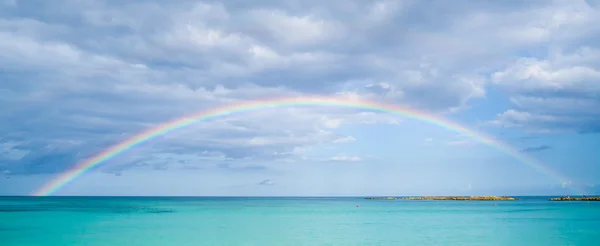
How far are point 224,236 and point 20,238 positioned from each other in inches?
599

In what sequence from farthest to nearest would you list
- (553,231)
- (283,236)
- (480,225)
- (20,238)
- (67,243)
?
(480,225) < (553,231) < (283,236) < (20,238) < (67,243)

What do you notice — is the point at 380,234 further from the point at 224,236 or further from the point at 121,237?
the point at 121,237

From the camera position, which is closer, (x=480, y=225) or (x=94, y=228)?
(x=94, y=228)

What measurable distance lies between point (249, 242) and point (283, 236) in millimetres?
5062

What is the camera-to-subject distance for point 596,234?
4197 cm

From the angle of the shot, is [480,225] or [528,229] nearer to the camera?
[528,229]

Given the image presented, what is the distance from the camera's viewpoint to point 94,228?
155 ft

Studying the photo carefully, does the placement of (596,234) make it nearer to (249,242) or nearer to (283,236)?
(283,236)

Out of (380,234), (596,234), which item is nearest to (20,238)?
(380,234)

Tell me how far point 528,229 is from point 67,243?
129 feet

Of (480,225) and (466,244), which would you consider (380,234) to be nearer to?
(466,244)

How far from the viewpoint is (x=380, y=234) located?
4297 centimetres

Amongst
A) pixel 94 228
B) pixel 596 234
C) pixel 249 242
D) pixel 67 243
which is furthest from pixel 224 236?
pixel 596 234

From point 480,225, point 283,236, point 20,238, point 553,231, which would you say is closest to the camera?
point 20,238
